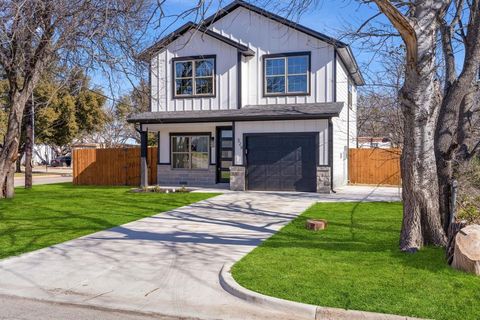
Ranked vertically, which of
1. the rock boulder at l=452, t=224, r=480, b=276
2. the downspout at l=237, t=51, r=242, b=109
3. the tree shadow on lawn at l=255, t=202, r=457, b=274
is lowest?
the tree shadow on lawn at l=255, t=202, r=457, b=274

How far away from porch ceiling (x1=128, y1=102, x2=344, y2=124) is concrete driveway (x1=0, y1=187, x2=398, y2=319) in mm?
6360

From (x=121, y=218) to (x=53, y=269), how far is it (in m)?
4.93

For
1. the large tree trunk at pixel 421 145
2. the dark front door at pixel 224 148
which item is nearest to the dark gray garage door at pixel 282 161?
the dark front door at pixel 224 148

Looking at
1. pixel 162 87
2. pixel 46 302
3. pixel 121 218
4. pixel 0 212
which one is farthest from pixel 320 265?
pixel 162 87

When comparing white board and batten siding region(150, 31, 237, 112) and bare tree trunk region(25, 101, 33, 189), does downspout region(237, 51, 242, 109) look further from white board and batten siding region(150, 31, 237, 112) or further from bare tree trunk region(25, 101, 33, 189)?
bare tree trunk region(25, 101, 33, 189)

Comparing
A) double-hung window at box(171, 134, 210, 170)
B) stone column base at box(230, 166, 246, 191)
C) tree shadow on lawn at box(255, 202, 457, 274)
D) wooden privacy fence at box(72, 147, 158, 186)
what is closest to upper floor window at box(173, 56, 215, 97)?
double-hung window at box(171, 134, 210, 170)

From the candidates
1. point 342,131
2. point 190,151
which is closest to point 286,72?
point 342,131

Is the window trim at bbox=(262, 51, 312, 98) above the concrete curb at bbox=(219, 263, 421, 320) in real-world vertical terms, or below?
above

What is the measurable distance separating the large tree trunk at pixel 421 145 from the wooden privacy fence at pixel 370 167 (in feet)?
50.3

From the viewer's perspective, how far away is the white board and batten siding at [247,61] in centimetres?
1872

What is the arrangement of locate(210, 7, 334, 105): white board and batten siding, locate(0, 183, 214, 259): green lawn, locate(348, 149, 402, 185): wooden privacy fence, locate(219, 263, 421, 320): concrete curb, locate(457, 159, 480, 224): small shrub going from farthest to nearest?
locate(348, 149, 402, 185): wooden privacy fence < locate(210, 7, 334, 105): white board and batten siding < locate(0, 183, 214, 259): green lawn < locate(457, 159, 480, 224): small shrub < locate(219, 263, 421, 320): concrete curb

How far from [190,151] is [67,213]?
961 cm

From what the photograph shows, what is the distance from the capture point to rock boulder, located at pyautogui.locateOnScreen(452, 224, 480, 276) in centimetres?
621

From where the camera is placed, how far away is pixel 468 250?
6.32 metres
